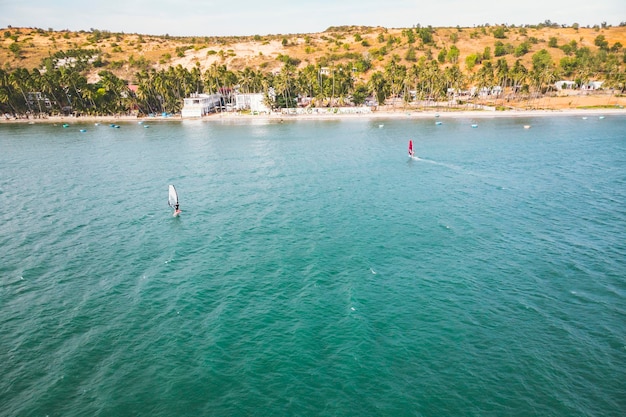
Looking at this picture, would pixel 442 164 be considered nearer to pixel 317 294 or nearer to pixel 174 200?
pixel 174 200

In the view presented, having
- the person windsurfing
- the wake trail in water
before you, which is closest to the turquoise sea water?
the person windsurfing

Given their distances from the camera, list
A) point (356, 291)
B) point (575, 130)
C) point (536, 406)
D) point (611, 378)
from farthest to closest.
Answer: point (575, 130) < point (356, 291) < point (611, 378) < point (536, 406)

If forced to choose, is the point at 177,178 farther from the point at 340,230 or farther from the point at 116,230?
the point at 340,230

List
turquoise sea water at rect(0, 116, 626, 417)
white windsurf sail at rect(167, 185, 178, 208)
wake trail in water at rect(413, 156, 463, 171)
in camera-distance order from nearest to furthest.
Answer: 1. turquoise sea water at rect(0, 116, 626, 417)
2. white windsurf sail at rect(167, 185, 178, 208)
3. wake trail in water at rect(413, 156, 463, 171)

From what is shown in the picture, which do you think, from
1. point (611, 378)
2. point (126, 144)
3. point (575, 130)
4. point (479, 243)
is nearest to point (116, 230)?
point (479, 243)

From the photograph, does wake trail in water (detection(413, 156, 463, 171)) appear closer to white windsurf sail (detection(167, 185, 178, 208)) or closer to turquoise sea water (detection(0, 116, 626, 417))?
turquoise sea water (detection(0, 116, 626, 417))

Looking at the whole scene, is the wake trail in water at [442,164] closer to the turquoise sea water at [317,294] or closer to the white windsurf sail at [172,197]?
the turquoise sea water at [317,294]

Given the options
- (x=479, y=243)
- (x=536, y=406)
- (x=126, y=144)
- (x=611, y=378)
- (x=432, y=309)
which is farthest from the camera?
(x=126, y=144)

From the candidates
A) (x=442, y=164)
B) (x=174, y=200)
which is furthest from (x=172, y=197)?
Answer: (x=442, y=164)
